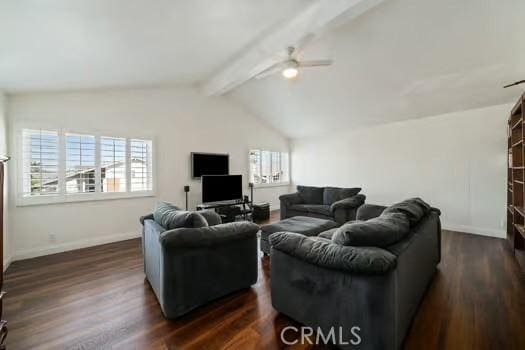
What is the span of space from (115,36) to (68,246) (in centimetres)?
325

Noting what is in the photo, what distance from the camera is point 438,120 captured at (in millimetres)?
→ 4727

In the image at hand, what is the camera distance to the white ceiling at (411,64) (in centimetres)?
266

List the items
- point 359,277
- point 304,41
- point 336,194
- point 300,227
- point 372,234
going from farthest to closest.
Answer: point 336,194
point 300,227
point 304,41
point 372,234
point 359,277

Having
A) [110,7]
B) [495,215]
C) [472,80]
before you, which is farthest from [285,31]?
[495,215]

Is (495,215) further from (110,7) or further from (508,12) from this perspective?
(110,7)

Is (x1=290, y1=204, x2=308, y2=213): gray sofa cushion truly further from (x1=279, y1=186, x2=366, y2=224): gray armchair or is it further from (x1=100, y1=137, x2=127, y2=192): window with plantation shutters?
(x1=100, y1=137, x2=127, y2=192): window with plantation shutters

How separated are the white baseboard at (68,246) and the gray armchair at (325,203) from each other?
10.4 ft

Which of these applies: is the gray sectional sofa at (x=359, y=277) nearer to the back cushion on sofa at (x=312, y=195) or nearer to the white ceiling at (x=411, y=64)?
the white ceiling at (x=411, y=64)

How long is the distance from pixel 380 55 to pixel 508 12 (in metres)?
1.32

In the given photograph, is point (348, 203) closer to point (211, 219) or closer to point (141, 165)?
point (211, 219)

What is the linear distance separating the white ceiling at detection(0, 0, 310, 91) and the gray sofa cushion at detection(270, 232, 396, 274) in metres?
2.43

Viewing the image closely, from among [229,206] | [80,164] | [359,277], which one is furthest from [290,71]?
[80,164]

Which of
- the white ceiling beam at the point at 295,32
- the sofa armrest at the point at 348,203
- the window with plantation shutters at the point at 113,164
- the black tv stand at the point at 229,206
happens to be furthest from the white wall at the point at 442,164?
the window with plantation shutters at the point at 113,164

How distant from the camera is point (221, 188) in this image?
5.25m
